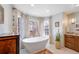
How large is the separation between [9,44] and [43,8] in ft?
2.67

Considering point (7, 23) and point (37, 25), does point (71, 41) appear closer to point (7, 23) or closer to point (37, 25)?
point (37, 25)

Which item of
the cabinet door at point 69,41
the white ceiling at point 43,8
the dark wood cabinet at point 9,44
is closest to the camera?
the dark wood cabinet at point 9,44

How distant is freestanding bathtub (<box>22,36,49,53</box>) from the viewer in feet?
4.58

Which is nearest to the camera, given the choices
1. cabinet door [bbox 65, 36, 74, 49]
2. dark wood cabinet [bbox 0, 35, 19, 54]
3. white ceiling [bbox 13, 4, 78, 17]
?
dark wood cabinet [bbox 0, 35, 19, 54]

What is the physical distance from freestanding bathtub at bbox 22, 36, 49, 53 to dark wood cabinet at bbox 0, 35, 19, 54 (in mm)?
167

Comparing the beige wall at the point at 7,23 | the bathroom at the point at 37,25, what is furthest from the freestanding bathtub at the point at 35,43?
the beige wall at the point at 7,23

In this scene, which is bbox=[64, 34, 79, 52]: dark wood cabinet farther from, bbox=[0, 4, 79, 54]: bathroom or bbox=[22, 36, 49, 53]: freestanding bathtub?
bbox=[22, 36, 49, 53]: freestanding bathtub

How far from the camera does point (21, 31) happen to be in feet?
4.49

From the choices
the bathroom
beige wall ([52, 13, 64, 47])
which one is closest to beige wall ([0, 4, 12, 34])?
the bathroom

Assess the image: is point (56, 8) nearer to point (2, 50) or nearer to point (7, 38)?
point (7, 38)

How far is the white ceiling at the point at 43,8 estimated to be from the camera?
4.17 feet

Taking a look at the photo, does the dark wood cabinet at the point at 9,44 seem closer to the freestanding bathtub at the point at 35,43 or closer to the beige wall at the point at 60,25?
the freestanding bathtub at the point at 35,43

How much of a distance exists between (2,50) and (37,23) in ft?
2.38
